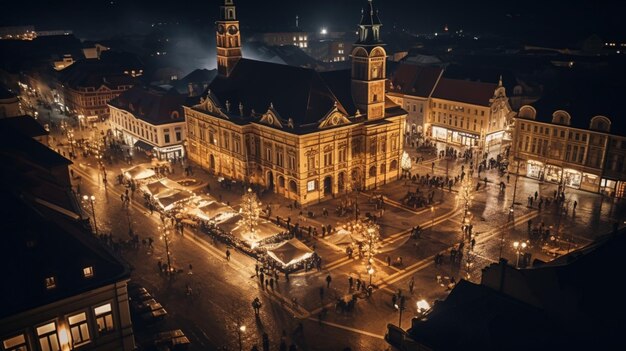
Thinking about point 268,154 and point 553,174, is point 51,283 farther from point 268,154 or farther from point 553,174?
point 553,174

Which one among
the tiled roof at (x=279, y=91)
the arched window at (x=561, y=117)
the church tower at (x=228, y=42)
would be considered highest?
the church tower at (x=228, y=42)

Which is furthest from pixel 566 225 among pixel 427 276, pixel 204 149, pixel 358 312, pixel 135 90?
pixel 135 90

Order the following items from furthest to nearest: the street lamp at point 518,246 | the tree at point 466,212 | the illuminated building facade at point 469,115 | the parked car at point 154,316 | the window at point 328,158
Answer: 1. the illuminated building facade at point 469,115
2. the window at point 328,158
3. the tree at point 466,212
4. the street lamp at point 518,246
5. the parked car at point 154,316

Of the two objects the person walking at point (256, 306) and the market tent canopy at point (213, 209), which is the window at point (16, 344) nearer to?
the person walking at point (256, 306)

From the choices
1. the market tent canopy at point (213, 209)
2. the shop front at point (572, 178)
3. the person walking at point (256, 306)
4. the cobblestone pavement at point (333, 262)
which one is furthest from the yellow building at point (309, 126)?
the person walking at point (256, 306)

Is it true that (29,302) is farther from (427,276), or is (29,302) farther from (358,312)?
(427,276)

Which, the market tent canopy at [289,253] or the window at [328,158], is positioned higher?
the window at [328,158]
